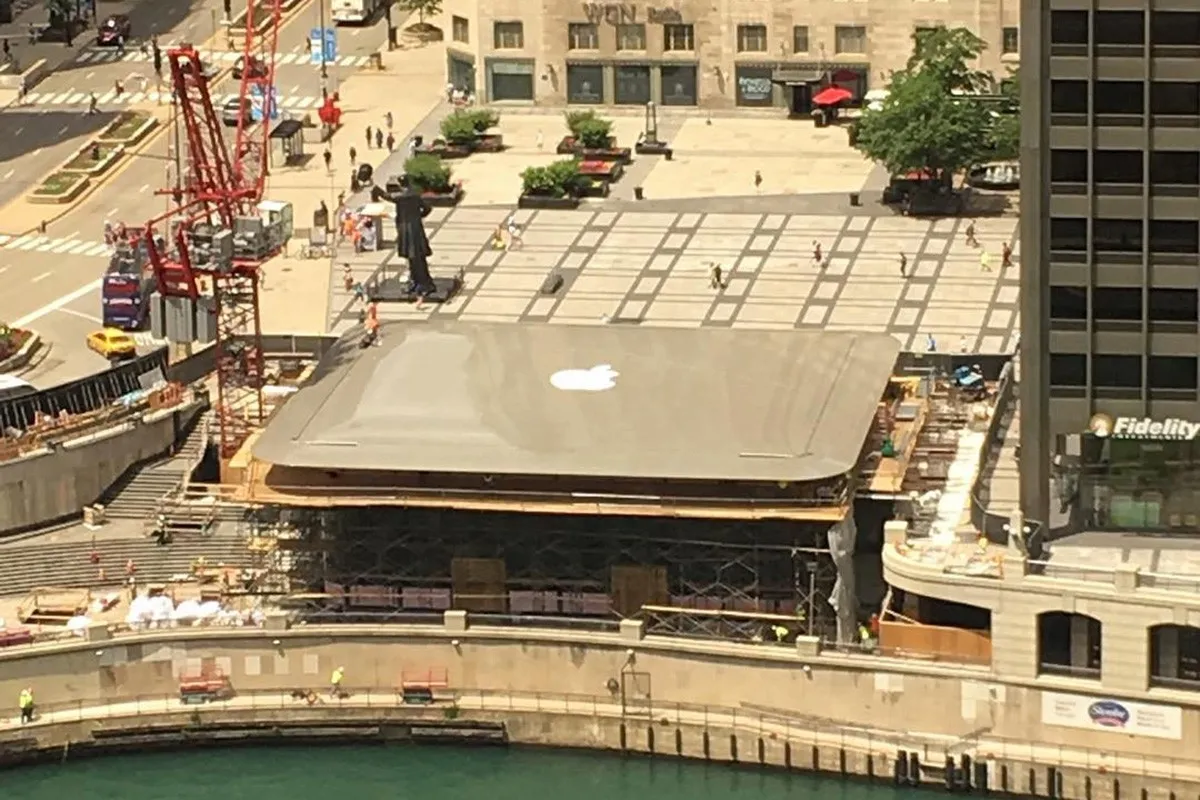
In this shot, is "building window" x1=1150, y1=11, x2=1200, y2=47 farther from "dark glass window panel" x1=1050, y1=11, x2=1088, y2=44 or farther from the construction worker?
the construction worker

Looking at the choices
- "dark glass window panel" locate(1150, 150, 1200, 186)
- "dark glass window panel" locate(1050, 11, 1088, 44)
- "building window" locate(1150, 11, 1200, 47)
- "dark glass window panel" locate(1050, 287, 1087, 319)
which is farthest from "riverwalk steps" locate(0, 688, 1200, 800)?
"building window" locate(1150, 11, 1200, 47)

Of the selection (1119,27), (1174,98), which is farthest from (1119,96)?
(1119,27)

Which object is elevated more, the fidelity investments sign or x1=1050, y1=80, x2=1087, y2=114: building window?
x1=1050, y1=80, x2=1087, y2=114: building window

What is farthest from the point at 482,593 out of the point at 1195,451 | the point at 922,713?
the point at 1195,451

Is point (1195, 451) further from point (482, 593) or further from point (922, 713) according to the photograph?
point (482, 593)

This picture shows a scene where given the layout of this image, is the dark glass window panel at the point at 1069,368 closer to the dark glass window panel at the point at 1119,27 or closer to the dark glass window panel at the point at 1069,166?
the dark glass window panel at the point at 1069,166

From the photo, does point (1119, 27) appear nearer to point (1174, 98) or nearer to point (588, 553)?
point (1174, 98)

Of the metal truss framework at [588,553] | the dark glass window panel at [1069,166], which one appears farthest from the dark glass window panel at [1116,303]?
the metal truss framework at [588,553]
